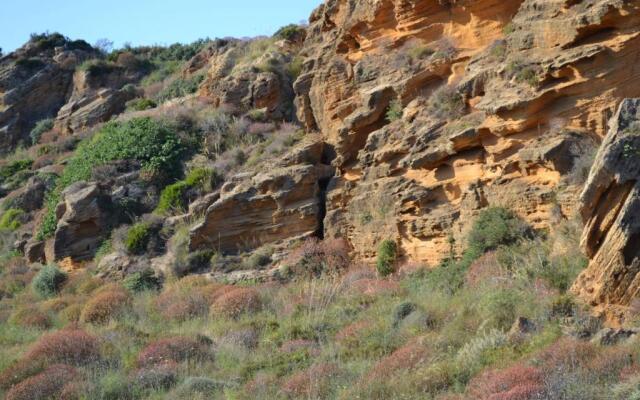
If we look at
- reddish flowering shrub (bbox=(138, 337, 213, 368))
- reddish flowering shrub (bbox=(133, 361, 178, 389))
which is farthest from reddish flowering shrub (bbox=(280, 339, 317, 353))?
reddish flowering shrub (bbox=(133, 361, 178, 389))

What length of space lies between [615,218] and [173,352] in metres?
7.10

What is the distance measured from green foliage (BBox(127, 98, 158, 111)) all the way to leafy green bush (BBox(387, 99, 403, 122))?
15956 mm

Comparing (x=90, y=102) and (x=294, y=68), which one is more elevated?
(x=90, y=102)

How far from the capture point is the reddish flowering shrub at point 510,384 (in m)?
8.24

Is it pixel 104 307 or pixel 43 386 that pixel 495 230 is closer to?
pixel 43 386

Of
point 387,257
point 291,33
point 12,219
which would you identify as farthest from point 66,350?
point 291,33

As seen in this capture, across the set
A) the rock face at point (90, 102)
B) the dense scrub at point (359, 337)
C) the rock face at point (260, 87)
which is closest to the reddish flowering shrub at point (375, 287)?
the dense scrub at point (359, 337)

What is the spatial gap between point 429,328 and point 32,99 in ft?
101

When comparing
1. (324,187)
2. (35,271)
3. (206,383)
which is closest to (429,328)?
(206,383)

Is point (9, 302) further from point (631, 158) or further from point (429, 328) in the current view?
point (631, 158)

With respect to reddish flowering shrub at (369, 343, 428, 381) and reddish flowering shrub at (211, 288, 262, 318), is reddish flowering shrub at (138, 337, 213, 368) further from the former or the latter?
reddish flowering shrub at (369, 343, 428, 381)

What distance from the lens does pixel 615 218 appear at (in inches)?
412

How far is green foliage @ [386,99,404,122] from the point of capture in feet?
59.4

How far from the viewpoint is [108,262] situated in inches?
825
